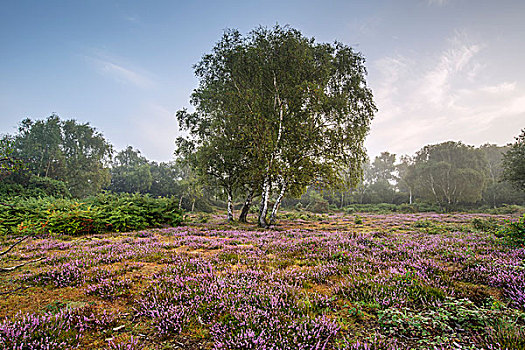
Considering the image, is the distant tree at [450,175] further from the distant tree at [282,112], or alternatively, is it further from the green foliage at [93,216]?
the green foliage at [93,216]

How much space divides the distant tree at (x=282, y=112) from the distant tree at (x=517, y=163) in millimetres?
25183

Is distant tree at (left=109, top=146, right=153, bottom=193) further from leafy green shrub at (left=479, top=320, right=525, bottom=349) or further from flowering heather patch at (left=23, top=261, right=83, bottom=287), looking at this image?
leafy green shrub at (left=479, top=320, right=525, bottom=349)

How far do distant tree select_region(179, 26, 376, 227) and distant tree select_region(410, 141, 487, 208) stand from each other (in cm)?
4293

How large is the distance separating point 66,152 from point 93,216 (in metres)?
49.4

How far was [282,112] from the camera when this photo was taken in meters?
17.1

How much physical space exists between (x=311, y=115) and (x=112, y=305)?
1640 centimetres

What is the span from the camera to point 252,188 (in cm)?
1931

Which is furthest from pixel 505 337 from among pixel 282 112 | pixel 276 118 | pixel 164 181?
pixel 164 181

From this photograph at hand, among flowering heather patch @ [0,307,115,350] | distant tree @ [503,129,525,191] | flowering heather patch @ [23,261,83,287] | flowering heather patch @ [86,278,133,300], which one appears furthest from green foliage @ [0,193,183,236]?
distant tree @ [503,129,525,191]

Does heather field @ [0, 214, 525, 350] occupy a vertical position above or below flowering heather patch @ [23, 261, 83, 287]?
above

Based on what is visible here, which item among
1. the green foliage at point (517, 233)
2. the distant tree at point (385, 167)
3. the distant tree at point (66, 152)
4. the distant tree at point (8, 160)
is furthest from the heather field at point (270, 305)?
the distant tree at point (385, 167)

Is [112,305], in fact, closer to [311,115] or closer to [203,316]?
[203,316]

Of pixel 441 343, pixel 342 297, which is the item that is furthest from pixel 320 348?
pixel 342 297

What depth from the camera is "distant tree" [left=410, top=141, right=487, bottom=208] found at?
45781mm
